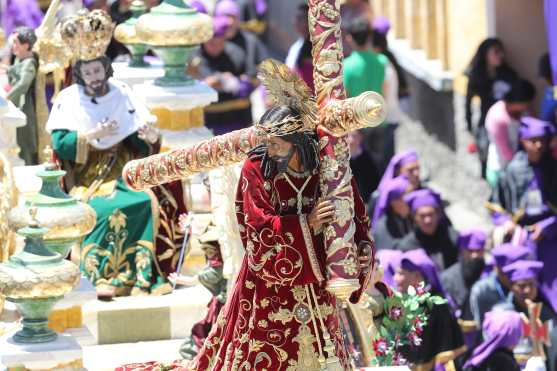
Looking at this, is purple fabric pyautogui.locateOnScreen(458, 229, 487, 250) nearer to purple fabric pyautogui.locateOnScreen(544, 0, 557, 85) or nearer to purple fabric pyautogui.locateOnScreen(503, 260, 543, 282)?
purple fabric pyautogui.locateOnScreen(503, 260, 543, 282)

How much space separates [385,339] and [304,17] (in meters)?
8.44

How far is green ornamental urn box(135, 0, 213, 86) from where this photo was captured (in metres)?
19.5

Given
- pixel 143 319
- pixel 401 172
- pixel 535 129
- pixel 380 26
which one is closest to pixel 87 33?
pixel 143 319

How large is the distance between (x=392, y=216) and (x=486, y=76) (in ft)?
12.1

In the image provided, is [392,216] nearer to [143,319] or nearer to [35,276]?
[143,319]

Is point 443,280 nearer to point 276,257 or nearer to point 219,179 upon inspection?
point 219,179

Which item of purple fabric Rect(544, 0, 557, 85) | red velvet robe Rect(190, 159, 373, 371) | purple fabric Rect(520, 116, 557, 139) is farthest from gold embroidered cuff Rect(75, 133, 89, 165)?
purple fabric Rect(520, 116, 557, 139)

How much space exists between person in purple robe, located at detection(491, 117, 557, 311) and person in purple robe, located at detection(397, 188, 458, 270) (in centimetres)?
50

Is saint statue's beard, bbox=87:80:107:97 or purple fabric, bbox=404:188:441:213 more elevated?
saint statue's beard, bbox=87:80:107:97

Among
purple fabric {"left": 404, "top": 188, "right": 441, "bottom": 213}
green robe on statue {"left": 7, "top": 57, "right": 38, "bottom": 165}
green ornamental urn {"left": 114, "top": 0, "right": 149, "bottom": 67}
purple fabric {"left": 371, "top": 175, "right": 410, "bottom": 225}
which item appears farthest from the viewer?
purple fabric {"left": 371, "top": 175, "right": 410, "bottom": 225}

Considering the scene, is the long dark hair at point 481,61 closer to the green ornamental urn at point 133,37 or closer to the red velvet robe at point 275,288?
the green ornamental urn at point 133,37

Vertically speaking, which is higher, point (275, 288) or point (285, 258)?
point (285, 258)

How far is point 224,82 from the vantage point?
24.5 meters

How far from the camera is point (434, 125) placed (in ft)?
91.1
